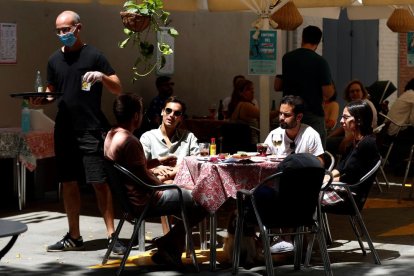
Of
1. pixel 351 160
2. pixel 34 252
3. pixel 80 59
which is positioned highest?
pixel 80 59

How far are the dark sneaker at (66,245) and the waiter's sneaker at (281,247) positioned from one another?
5.70ft

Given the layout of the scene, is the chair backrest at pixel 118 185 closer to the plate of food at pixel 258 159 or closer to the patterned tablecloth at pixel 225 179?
the patterned tablecloth at pixel 225 179

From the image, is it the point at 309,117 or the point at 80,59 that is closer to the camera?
the point at 80,59

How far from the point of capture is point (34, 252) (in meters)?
9.62

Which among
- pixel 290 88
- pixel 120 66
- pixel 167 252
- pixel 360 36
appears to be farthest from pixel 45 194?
pixel 360 36

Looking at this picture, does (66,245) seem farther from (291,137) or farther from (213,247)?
(291,137)

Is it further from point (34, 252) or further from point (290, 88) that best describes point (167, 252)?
point (290, 88)

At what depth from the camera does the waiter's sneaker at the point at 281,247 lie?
30.0 ft

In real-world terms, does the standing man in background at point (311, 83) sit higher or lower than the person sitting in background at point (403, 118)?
higher

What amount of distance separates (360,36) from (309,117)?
11.5 meters

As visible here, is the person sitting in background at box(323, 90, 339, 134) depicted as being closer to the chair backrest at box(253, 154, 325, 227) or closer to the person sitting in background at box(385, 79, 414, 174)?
the person sitting in background at box(385, 79, 414, 174)

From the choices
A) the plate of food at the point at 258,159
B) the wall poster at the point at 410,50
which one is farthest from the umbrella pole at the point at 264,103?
the wall poster at the point at 410,50

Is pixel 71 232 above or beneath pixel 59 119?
beneath

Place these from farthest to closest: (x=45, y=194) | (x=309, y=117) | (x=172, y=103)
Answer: (x=45, y=194)
(x=309, y=117)
(x=172, y=103)
